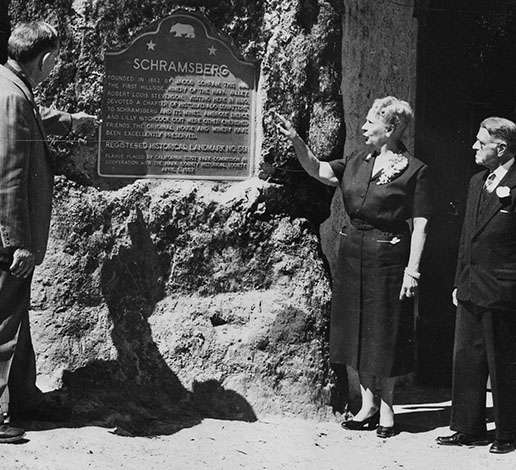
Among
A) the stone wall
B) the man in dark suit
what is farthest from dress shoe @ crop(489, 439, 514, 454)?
the stone wall

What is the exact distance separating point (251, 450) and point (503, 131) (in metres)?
2.26

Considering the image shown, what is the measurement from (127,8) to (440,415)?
10.6 ft

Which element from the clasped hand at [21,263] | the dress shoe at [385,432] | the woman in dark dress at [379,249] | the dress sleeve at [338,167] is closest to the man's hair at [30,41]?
the clasped hand at [21,263]

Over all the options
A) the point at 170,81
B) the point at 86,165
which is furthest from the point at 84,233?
the point at 170,81

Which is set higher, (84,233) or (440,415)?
(84,233)

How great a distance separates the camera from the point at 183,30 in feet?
21.0

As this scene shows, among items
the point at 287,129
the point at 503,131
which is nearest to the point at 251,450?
the point at 287,129

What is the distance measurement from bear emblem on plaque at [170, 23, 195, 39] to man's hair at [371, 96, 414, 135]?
4.05ft

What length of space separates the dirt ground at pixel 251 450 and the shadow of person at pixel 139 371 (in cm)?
19

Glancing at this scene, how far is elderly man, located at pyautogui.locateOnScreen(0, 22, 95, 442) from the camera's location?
5.15 m

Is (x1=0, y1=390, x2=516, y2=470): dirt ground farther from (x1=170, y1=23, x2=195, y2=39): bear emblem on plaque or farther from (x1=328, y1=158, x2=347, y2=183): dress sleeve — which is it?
(x1=170, y1=23, x2=195, y2=39): bear emblem on plaque

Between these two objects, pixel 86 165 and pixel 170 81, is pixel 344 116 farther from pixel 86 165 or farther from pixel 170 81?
pixel 86 165

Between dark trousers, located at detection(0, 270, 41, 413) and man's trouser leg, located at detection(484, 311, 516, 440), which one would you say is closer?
dark trousers, located at detection(0, 270, 41, 413)

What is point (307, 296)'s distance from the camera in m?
6.47
